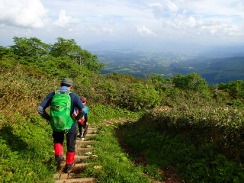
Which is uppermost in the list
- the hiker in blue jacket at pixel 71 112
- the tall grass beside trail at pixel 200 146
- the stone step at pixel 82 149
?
the hiker in blue jacket at pixel 71 112

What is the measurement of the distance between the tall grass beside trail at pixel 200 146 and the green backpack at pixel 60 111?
11.6 feet

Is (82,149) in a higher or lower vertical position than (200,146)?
lower

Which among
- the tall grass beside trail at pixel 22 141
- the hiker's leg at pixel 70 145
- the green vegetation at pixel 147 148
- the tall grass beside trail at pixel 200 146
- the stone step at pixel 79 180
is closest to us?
the tall grass beside trail at pixel 22 141

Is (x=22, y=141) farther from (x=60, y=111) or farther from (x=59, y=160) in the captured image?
(x=60, y=111)

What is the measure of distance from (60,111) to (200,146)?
16.2 feet

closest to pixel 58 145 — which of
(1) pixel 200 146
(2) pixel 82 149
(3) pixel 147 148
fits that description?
(2) pixel 82 149

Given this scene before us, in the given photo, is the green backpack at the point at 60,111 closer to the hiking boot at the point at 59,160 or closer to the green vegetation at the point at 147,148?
the hiking boot at the point at 59,160

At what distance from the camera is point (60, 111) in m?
4.20

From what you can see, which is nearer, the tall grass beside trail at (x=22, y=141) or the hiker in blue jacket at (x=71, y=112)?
the tall grass beside trail at (x=22, y=141)

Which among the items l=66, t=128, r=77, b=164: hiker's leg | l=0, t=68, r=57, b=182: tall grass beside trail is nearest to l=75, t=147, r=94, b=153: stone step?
l=0, t=68, r=57, b=182: tall grass beside trail

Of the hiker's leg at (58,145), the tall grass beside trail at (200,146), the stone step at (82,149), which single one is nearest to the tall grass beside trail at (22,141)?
the hiker's leg at (58,145)

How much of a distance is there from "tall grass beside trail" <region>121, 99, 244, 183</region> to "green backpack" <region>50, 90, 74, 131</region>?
3.52 metres

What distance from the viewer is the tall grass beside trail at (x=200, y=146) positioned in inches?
191

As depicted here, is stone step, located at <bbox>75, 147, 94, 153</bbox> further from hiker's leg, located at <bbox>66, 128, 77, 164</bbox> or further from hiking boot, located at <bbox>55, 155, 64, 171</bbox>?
hiker's leg, located at <bbox>66, 128, 77, 164</bbox>
